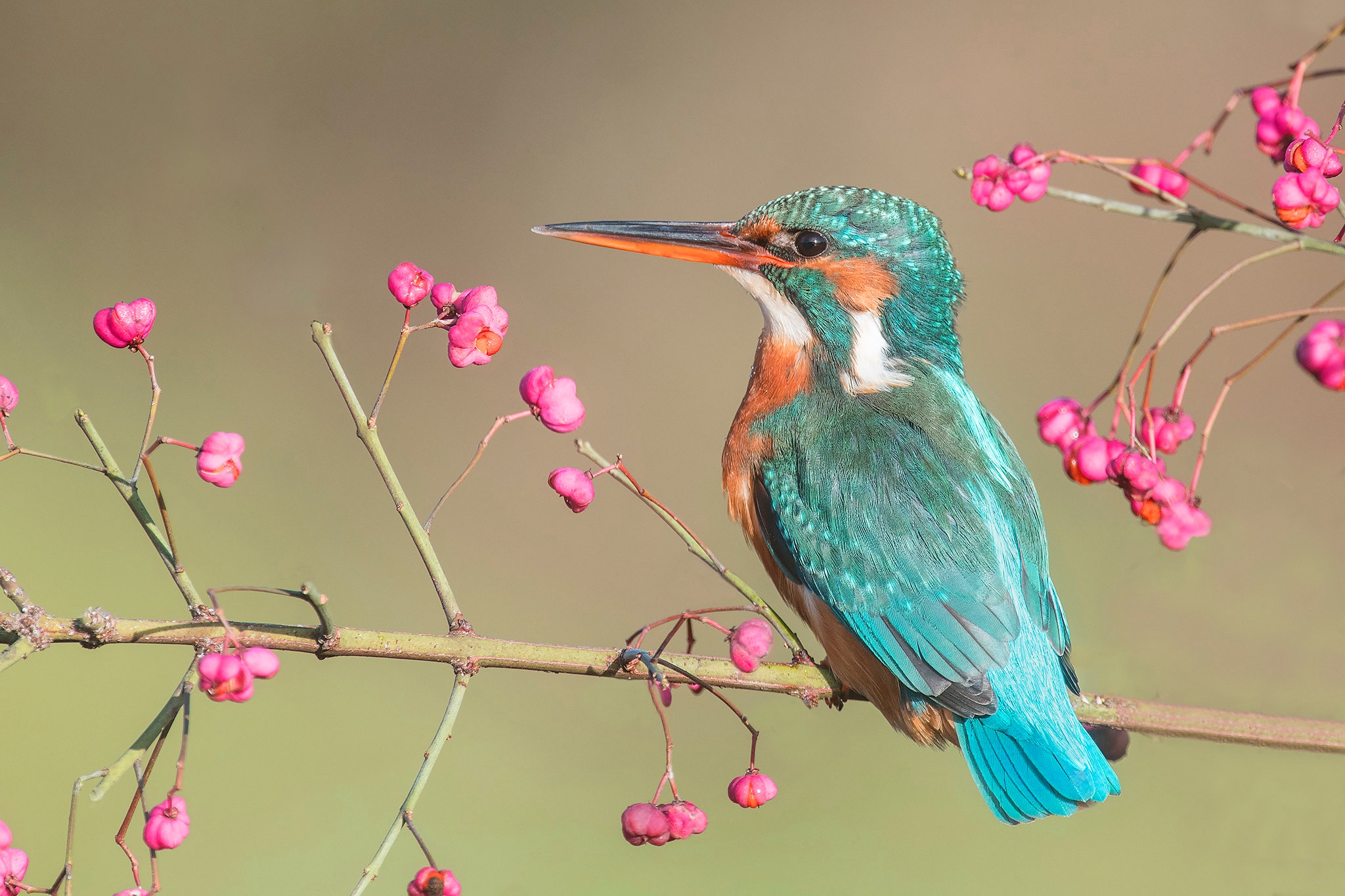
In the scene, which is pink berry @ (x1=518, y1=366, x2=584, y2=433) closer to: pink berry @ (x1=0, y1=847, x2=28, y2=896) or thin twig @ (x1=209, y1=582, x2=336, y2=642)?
thin twig @ (x1=209, y1=582, x2=336, y2=642)

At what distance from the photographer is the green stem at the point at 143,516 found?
1.15 metres

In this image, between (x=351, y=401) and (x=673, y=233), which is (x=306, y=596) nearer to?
(x=351, y=401)

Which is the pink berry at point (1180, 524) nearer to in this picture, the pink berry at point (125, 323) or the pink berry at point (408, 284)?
Result: the pink berry at point (408, 284)

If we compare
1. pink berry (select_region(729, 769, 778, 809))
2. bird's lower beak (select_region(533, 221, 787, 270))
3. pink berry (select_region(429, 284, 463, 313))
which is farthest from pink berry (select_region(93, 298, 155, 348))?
pink berry (select_region(729, 769, 778, 809))

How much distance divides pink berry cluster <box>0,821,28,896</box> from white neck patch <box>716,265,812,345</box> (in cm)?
149

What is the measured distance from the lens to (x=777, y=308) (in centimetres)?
222

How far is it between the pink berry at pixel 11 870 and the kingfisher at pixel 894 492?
4.00ft

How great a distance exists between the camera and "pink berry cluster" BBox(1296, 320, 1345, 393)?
95cm

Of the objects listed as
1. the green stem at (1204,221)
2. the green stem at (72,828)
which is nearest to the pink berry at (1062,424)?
the green stem at (1204,221)

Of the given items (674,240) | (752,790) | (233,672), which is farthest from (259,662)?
(674,240)

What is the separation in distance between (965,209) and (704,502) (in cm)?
172

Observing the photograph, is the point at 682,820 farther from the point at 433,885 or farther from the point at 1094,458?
the point at 1094,458

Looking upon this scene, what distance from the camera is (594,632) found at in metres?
3.90

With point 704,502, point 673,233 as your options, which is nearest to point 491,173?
point 704,502
